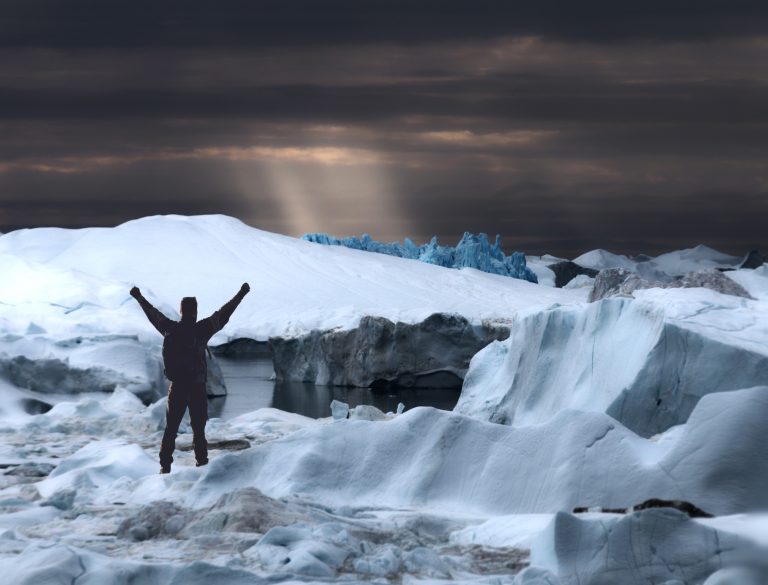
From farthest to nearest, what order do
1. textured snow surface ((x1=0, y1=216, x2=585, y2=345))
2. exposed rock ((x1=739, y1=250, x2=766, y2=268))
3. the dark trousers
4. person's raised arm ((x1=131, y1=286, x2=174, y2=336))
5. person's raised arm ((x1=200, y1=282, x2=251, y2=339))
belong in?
exposed rock ((x1=739, y1=250, x2=766, y2=268)) → textured snow surface ((x1=0, y1=216, x2=585, y2=345)) → the dark trousers → person's raised arm ((x1=200, y1=282, x2=251, y2=339)) → person's raised arm ((x1=131, y1=286, x2=174, y2=336))

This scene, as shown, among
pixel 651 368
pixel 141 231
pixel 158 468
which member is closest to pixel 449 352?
pixel 651 368

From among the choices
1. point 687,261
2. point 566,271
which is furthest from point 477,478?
point 566,271

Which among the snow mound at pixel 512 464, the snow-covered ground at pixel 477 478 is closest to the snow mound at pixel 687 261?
the snow-covered ground at pixel 477 478

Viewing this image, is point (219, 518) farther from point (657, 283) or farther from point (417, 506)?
point (657, 283)

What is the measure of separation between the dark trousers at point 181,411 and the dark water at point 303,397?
9.09 meters

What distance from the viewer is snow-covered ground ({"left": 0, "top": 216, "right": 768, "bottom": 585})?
17.9 feet

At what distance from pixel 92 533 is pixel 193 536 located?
81 centimetres

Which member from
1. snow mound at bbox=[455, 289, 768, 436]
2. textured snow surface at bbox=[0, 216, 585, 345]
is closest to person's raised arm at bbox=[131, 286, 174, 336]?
snow mound at bbox=[455, 289, 768, 436]

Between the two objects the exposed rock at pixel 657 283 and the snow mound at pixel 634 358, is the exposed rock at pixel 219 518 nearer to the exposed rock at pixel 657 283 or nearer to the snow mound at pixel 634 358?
the snow mound at pixel 634 358

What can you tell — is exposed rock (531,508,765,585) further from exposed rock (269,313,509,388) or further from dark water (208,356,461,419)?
exposed rock (269,313,509,388)

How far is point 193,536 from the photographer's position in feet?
21.0

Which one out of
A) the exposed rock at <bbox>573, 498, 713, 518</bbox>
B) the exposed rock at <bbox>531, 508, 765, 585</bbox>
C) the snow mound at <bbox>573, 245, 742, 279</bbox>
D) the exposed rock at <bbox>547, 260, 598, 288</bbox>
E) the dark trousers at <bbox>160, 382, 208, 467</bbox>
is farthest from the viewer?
the exposed rock at <bbox>547, 260, 598, 288</bbox>

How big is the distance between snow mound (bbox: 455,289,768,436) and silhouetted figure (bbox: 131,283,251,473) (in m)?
4.09

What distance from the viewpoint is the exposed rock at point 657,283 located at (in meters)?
A: 16.6
